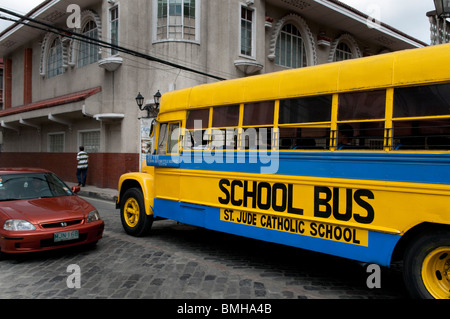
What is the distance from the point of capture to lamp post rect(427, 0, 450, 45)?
23.1 ft

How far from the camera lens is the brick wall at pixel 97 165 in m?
14.9

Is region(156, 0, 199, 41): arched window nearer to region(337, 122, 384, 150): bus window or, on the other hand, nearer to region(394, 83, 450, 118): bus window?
region(337, 122, 384, 150): bus window

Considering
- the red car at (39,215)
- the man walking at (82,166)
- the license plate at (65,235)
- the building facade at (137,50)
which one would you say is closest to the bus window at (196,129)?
the red car at (39,215)

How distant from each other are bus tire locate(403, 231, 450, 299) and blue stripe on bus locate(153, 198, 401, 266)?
24 centimetres

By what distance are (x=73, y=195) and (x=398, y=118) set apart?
5.71m

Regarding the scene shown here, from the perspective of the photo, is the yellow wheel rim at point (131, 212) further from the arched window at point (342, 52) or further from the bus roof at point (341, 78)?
the arched window at point (342, 52)

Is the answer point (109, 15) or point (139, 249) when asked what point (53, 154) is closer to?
point (109, 15)

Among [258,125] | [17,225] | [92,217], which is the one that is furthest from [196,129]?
[17,225]

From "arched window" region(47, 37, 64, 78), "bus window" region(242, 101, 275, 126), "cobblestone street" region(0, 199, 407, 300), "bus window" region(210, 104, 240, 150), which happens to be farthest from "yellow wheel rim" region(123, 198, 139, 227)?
"arched window" region(47, 37, 64, 78)

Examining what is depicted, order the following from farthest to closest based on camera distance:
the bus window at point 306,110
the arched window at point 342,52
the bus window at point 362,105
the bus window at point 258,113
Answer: the arched window at point 342,52 < the bus window at point 258,113 < the bus window at point 306,110 < the bus window at point 362,105

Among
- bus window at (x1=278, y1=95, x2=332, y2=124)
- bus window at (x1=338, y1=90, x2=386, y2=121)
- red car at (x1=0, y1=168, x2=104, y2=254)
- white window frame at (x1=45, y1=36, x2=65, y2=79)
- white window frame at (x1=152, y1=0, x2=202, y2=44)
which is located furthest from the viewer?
white window frame at (x1=45, y1=36, x2=65, y2=79)

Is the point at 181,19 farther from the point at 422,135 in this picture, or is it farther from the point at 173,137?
the point at 422,135

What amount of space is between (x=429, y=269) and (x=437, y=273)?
0.09 m
